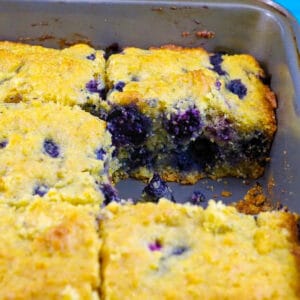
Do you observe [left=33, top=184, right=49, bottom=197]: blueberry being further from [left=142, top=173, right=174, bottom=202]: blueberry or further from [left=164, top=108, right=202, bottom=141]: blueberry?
[left=164, top=108, right=202, bottom=141]: blueberry

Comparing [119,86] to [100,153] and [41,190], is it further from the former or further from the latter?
[41,190]

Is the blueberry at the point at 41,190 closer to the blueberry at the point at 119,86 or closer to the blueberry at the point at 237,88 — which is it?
the blueberry at the point at 119,86

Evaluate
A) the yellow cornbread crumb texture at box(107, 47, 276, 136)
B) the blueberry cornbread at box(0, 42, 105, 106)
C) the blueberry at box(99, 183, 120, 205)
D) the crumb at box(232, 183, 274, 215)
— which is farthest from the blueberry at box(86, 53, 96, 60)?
the crumb at box(232, 183, 274, 215)

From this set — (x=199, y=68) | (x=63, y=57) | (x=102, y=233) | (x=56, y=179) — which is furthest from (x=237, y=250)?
(x=63, y=57)

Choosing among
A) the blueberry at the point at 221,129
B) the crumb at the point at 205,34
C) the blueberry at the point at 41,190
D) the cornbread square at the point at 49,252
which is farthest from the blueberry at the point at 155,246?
the crumb at the point at 205,34

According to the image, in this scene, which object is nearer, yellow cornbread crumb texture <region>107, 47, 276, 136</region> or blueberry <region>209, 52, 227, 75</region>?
yellow cornbread crumb texture <region>107, 47, 276, 136</region>
